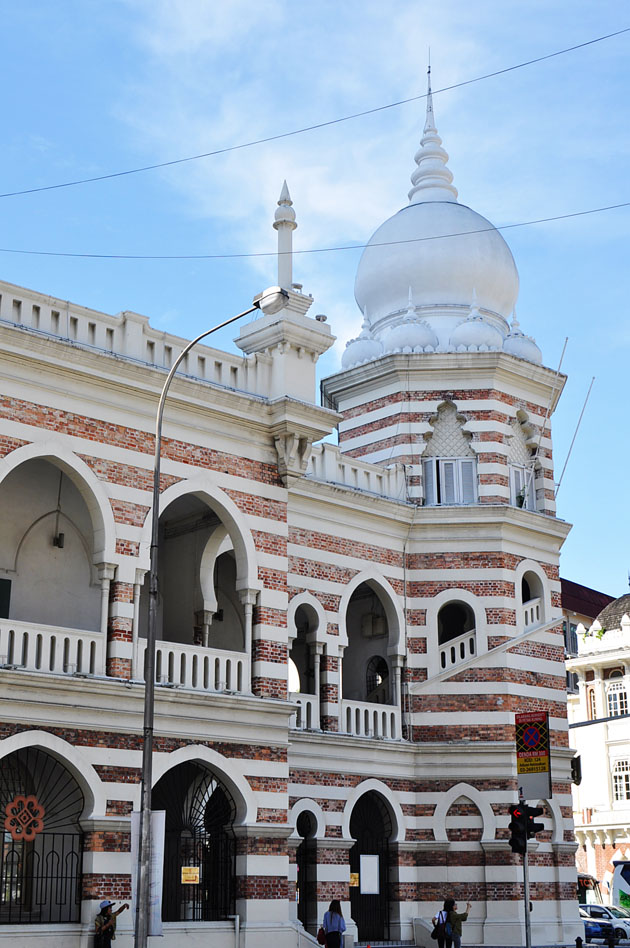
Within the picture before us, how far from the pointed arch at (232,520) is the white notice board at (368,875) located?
7.24 metres

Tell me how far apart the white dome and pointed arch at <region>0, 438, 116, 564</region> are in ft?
42.9

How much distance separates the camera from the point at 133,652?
20.4 m

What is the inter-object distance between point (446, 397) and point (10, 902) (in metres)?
15.0

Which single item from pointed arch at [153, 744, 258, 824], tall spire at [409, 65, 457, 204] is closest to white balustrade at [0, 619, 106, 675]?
pointed arch at [153, 744, 258, 824]

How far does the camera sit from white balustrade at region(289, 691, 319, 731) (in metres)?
25.0

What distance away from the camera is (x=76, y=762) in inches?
755

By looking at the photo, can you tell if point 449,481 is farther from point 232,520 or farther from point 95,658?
point 95,658

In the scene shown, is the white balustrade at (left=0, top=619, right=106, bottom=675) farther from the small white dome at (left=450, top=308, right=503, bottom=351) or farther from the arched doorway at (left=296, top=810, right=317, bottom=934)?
the small white dome at (left=450, top=308, right=503, bottom=351)

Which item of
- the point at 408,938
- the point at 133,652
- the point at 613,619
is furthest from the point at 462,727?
the point at 613,619

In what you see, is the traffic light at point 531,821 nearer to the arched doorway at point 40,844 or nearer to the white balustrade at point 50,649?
the arched doorway at point 40,844

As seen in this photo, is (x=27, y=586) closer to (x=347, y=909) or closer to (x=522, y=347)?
(x=347, y=909)

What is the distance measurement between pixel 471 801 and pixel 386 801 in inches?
72.9

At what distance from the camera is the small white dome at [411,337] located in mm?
29812

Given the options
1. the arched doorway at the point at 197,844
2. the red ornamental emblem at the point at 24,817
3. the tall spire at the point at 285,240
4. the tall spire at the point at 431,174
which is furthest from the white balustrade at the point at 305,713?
the tall spire at the point at 431,174
